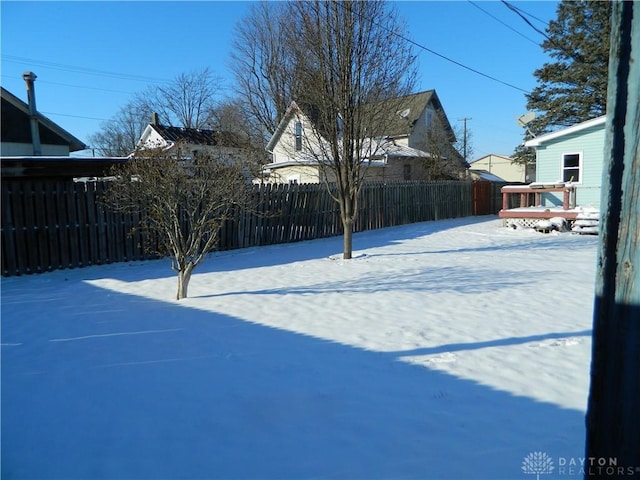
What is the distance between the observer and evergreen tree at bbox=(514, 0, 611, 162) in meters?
29.3

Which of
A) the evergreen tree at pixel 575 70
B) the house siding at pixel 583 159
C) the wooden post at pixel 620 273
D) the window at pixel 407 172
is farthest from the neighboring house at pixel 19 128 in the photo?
the evergreen tree at pixel 575 70

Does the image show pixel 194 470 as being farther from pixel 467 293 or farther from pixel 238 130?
pixel 238 130

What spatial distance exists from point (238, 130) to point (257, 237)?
2682 centimetres

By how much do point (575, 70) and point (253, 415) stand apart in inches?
1404

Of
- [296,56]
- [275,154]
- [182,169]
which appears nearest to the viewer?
[182,169]

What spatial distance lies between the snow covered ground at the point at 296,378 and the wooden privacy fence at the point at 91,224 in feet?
3.05

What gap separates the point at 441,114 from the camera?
32.0 meters

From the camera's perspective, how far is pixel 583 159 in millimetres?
18359

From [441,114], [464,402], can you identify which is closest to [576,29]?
[441,114]

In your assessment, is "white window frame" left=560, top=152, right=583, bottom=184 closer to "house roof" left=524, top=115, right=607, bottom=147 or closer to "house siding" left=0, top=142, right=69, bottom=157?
"house roof" left=524, top=115, right=607, bottom=147

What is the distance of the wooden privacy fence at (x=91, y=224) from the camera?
8.30m

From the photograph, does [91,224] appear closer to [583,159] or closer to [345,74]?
[345,74]

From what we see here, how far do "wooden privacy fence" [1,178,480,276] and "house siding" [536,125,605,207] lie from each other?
11140 millimetres

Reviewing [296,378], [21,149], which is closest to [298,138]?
[296,378]
